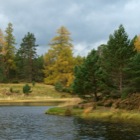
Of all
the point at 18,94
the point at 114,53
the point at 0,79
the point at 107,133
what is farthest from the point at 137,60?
the point at 0,79

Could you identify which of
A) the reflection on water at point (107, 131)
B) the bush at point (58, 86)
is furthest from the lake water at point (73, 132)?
the bush at point (58, 86)

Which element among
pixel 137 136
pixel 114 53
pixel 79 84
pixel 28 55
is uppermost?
pixel 28 55

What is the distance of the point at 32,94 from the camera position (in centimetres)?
9094

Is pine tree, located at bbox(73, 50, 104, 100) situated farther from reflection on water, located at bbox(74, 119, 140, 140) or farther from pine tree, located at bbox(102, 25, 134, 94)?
reflection on water, located at bbox(74, 119, 140, 140)

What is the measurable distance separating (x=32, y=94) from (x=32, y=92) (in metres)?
1.39

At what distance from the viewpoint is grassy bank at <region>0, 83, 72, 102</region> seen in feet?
290

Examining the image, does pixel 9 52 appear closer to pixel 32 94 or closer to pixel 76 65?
pixel 32 94

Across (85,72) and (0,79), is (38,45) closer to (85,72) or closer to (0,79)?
(0,79)

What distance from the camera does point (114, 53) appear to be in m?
54.2

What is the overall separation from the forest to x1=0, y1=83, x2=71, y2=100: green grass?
238 cm

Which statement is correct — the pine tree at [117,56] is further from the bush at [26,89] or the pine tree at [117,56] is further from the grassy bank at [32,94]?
the bush at [26,89]

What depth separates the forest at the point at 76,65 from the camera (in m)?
54.1

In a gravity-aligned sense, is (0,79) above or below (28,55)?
below

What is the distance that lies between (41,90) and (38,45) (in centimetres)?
2360
